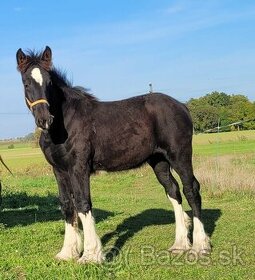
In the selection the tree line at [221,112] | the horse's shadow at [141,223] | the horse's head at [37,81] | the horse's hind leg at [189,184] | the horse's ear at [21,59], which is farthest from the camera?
the tree line at [221,112]

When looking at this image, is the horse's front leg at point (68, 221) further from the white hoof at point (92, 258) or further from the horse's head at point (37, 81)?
the horse's head at point (37, 81)

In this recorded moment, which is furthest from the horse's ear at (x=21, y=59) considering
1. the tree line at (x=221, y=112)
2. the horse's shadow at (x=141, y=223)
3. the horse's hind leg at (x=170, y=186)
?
the tree line at (x=221, y=112)

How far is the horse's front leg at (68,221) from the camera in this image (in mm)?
6363

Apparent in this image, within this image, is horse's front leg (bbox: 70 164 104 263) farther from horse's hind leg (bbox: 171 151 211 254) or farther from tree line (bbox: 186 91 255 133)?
tree line (bbox: 186 91 255 133)

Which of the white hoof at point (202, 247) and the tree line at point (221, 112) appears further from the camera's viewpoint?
the tree line at point (221, 112)

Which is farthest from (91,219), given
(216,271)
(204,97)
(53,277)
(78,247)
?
(204,97)

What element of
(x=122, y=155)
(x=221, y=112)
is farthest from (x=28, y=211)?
(x=221, y=112)

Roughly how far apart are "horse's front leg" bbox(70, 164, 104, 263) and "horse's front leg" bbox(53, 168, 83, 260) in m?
0.28

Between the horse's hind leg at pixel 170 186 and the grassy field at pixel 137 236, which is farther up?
the horse's hind leg at pixel 170 186

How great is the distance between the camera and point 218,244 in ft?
23.2

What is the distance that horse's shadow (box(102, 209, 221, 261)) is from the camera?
715 cm

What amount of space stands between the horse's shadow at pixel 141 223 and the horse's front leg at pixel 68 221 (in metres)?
0.49

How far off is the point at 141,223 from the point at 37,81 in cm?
429

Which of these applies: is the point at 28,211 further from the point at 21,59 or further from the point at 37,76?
the point at 37,76
